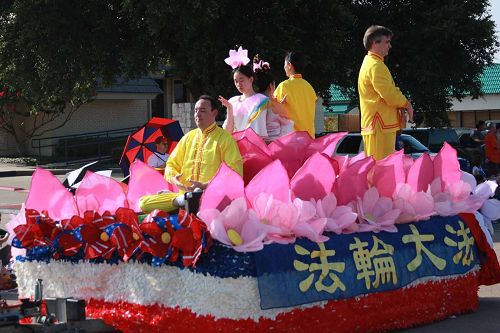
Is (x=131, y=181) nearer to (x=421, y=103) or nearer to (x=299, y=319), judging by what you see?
(x=299, y=319)

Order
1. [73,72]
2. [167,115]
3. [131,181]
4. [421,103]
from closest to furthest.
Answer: [131,181], [73,72], [421,103], [167,115]

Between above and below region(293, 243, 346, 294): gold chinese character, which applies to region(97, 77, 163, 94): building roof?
above

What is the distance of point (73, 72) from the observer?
25203 millimetres

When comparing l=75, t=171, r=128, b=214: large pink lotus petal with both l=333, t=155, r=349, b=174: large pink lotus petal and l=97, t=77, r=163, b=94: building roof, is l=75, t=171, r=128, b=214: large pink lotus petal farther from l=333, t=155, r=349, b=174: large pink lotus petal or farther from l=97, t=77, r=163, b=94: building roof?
l=97, t=77, r=163, b=94: building roof

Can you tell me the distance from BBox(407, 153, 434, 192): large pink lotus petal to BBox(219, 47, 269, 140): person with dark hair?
57.2 inches

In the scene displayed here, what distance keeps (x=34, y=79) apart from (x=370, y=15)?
10413mm

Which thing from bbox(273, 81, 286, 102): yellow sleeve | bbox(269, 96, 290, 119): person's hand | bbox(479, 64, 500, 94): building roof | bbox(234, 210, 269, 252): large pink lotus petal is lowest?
bbox(234, 210, 269, 252): large pink lotus petal

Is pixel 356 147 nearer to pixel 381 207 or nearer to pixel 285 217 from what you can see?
pixel 381 207

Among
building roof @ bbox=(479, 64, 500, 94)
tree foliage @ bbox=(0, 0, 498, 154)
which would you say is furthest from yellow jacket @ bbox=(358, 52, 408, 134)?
building roof @ bbox=(479, 64, 500, 94)

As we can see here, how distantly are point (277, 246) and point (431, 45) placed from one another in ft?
71.6

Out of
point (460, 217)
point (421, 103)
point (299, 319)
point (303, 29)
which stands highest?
point (303, 29)

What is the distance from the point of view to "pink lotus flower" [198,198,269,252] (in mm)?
5605

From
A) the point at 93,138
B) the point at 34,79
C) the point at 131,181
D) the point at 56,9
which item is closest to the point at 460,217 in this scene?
the point at 131,181

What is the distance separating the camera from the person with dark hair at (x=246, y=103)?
25.7ft
